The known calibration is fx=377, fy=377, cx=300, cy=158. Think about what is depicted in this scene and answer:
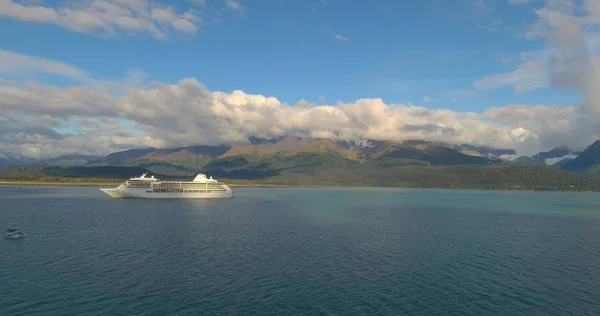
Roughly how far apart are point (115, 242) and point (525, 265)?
9683 centimetres

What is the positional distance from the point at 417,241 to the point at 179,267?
67.0 m

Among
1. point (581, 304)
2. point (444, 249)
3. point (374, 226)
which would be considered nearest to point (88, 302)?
point (581, 304)

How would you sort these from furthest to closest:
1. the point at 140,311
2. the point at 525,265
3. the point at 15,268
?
the point at 525,265, the point at 15,268, the point at 140,311

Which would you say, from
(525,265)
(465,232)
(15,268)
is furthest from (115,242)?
(465,232)

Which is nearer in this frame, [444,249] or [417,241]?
[444,249]

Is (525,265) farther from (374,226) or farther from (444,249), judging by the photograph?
(374,226)

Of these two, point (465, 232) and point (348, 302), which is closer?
point (348, 302)

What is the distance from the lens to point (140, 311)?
51.0 metres

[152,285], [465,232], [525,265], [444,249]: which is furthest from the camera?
[465,232]

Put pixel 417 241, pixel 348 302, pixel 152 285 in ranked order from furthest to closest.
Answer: pixel 417 241
pixel 152 285
pixel 348 302

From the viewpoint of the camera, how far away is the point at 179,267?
73812 millimetres

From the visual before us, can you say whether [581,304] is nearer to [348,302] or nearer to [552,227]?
[348,302]

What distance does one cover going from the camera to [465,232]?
12719 centimetres

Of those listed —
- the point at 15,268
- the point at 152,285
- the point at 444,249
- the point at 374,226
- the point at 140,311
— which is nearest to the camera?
the point at 140,311
